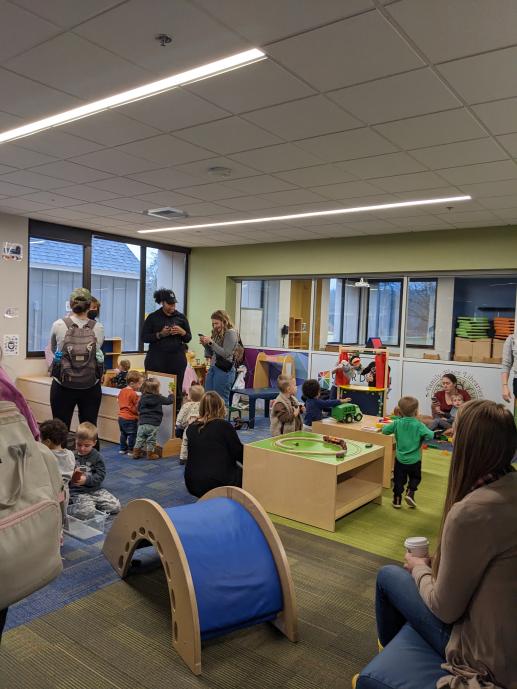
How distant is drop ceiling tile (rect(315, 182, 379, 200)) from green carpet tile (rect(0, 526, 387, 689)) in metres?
3.42

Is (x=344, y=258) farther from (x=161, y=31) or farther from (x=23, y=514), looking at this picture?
(x=23, y=514)

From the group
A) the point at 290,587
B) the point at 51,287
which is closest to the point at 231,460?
the point at 290,587

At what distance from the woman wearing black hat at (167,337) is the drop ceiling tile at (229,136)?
1816 mm

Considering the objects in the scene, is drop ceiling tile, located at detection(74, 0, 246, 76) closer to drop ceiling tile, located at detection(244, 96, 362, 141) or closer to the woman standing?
drop ceiling tile, located at detection(244, 96, 362, 141)

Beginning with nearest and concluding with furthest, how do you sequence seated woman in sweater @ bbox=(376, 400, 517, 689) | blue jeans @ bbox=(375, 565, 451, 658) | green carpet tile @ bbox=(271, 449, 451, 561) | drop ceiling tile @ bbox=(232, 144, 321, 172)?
1. seated woman in sweater @ bbox=(376, 400, 517, 689)
2. blue jeans @ bbox=(375, 565, 451, 658)
3. green carpet tile @ bbox=(271, 449, 451, 561)
4. drop ceiling tile @ bbox=(232, 144, 321, 172)

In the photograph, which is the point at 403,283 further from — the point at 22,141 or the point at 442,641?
the point at 442,641

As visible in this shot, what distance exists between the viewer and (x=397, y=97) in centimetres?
299

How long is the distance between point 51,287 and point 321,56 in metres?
6.37

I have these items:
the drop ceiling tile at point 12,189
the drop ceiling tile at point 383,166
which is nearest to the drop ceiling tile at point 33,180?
the drop ceiling tile at point 12,189

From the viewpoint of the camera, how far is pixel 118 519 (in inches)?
114

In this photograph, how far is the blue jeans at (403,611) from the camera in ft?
5.87

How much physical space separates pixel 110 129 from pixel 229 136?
81 centimetres

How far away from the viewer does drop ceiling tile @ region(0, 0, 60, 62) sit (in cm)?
225

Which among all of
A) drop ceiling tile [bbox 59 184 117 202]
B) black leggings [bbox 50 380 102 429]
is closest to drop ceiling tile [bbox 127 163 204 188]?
drop ceiling tile [bbox 59 184 117 202]
